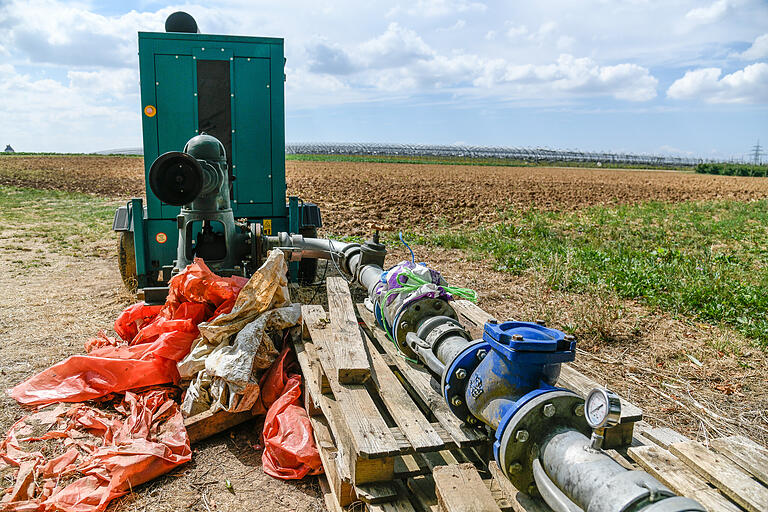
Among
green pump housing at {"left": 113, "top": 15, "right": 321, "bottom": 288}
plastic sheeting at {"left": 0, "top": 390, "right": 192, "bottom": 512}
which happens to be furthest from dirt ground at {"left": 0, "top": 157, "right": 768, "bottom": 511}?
green pump housing at {"left": 113, "top": 15, "right": 321, "bottom": 288}

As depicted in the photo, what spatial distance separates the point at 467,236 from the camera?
10.4 metres

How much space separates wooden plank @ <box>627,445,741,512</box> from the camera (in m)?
2.03

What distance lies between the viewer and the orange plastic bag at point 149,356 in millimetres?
3621

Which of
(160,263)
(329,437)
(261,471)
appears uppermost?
(160,263)

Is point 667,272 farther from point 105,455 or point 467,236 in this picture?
point 105,455

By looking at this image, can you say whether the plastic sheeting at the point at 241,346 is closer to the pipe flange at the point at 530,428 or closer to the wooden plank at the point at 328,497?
the wooden plank at the point at 328,497

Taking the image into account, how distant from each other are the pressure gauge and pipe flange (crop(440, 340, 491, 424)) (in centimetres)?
78

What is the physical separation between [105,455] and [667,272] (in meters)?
6.91

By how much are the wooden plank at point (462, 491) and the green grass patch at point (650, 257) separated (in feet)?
13.8

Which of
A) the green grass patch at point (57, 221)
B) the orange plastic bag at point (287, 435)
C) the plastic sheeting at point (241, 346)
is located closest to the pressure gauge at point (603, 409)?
the orange plastic bag at point (287, 435)

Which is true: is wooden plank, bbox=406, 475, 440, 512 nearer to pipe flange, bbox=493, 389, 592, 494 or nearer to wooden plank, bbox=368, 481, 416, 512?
wooden plank, bbox=368, 481, 416, 512

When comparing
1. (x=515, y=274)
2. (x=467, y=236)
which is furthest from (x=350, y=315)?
(x=467, y=236)

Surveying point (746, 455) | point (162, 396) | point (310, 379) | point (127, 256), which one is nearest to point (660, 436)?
point (746, 455)

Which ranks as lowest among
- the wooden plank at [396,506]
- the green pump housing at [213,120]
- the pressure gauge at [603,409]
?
the wooden plank at [396,506]
